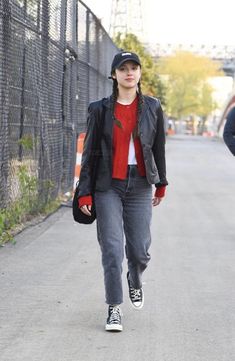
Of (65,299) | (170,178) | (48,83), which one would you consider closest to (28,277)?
(65,299)

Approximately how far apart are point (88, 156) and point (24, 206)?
566 centimetres

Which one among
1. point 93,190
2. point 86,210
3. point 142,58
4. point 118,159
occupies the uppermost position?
point 142,58

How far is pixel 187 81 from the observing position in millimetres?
113125

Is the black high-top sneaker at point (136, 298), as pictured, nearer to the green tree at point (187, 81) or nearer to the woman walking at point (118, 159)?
the woman walking at point (118, 159)

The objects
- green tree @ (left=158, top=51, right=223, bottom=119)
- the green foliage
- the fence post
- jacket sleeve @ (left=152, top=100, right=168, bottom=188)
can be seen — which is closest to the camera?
jacket sleeve @ (left=152, top=100, right=168, bottom=188)

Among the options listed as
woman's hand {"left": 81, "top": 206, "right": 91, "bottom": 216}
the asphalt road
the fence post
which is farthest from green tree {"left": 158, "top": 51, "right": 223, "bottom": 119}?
woman's hand {"left": 81, "top": 206, "right": 91, "bottom": 216}

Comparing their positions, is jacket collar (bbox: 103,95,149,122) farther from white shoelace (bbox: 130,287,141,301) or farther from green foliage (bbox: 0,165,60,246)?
green foliage (bbox: 0,165,60,246)

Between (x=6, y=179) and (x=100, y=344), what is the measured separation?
16.1 ft

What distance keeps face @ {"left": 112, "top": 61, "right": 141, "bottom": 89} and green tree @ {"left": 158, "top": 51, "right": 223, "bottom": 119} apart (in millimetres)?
103164

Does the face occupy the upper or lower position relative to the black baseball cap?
lower

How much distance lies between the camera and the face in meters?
6.13

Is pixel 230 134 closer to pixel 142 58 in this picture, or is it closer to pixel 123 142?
pixel 123 142

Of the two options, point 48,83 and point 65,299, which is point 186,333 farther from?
point 48,83

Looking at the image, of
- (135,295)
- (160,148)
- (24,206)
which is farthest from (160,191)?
(24,206)
